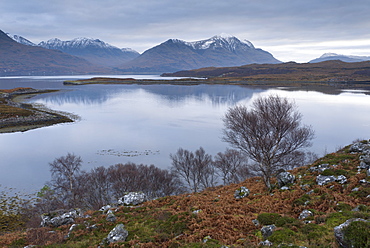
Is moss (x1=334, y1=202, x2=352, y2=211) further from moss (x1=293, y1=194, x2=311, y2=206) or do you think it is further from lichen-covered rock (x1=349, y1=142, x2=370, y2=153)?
lichen-covered rock (x1=349, y1=142, x2=370, y2=153)

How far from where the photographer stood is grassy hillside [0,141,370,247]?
43.7 feet

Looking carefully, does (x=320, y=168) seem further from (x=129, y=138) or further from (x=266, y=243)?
(x=129, y=138)

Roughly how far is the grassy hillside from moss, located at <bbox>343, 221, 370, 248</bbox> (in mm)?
45

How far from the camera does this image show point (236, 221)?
1598 cm

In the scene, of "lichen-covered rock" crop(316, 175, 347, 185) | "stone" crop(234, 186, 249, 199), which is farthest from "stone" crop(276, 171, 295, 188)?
"stone" crop(234, 186, 249, 199)

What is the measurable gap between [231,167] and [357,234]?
3288 centimetres

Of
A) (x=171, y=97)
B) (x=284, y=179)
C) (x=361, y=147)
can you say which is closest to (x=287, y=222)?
(x=284, y=179)

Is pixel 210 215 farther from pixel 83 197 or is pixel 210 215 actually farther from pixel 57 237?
pixel 83 197

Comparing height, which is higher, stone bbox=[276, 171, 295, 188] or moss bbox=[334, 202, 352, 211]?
moss bbox=[334, 202, 352, 211]

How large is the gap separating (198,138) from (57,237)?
43.4 m

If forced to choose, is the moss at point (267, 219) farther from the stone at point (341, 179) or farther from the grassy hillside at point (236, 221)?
the stone at point (341, 179)

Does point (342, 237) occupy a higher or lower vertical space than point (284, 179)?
higher

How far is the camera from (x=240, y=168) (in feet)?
139

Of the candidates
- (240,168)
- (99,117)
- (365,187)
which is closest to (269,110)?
(365,187)
